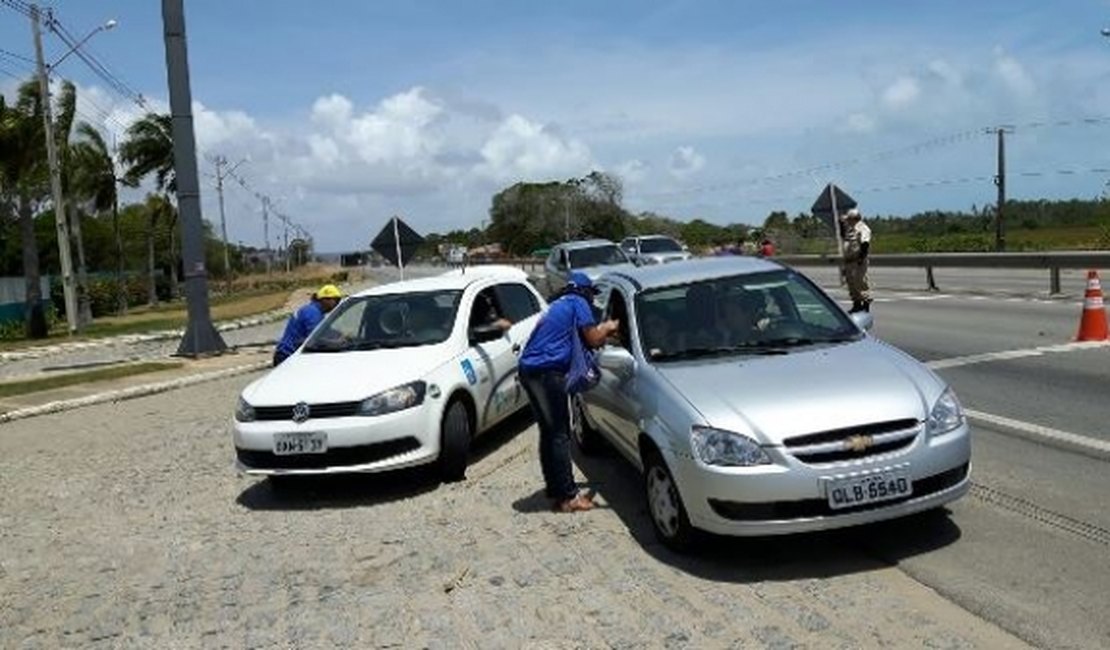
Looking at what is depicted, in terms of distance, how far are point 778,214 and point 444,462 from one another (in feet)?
269

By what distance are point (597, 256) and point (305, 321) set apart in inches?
593

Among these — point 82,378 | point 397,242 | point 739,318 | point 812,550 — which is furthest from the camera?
point 397,242

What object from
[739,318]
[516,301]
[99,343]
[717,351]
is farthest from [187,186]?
[717,351]

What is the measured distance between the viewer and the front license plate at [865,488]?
5270mm

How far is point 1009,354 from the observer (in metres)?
12.4

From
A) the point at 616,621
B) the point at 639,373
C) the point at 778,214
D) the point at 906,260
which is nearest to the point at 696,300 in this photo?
the point at 639,373

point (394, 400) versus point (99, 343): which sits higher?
point (394, 400)

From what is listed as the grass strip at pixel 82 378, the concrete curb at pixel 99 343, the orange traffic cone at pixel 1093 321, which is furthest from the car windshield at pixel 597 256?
the orange traffic cone at pixel 1093 321

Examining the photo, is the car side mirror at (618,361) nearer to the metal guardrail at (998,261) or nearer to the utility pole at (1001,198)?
the metal guardrail at (998,261)

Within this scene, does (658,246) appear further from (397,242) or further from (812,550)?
(812,550)

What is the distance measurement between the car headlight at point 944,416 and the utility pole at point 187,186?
16.2 meters

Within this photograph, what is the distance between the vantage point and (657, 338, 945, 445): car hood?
5.38 meters

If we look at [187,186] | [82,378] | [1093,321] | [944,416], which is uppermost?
[187,186]

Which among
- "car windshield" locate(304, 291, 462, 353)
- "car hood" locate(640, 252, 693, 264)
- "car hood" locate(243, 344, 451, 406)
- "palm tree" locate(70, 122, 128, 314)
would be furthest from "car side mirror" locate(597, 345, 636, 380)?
"palm tree" locate(70, 122, 128, 314)
